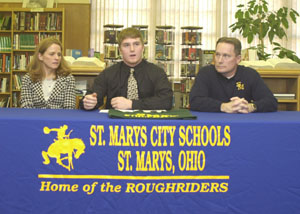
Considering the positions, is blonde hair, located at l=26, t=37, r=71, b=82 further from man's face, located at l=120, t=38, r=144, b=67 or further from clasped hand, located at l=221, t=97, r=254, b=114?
clasped hand, located at l=221, t=97, r=254, b=114

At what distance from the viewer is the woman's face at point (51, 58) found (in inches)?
106

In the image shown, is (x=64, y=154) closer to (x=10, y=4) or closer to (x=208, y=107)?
(x=208, y=107)

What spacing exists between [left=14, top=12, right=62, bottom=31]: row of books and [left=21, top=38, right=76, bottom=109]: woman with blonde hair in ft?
14.5

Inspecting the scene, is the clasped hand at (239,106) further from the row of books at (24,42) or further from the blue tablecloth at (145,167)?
the row of books at (24,42)

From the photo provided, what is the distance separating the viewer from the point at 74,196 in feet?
4.82

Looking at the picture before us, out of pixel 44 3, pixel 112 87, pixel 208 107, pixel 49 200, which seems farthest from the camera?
pixel 44 3

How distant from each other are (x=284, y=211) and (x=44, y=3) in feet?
21.7

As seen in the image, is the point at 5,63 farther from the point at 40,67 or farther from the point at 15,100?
the point at 40,67

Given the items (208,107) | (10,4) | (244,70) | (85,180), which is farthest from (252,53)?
(10,4)

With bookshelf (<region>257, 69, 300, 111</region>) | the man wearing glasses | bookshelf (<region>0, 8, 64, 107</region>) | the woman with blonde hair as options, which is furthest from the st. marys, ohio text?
bookshelf (<region>0, 8, 64, 107</region>)

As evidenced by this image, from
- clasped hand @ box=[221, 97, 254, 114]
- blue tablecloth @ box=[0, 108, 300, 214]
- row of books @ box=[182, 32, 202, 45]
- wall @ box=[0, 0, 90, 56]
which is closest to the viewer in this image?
blue tablecloth @ box=[0, 108, 300, 214]

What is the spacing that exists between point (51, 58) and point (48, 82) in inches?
6.7

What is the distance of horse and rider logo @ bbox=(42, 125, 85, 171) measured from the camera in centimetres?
149

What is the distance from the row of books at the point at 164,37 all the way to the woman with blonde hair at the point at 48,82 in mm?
4060
